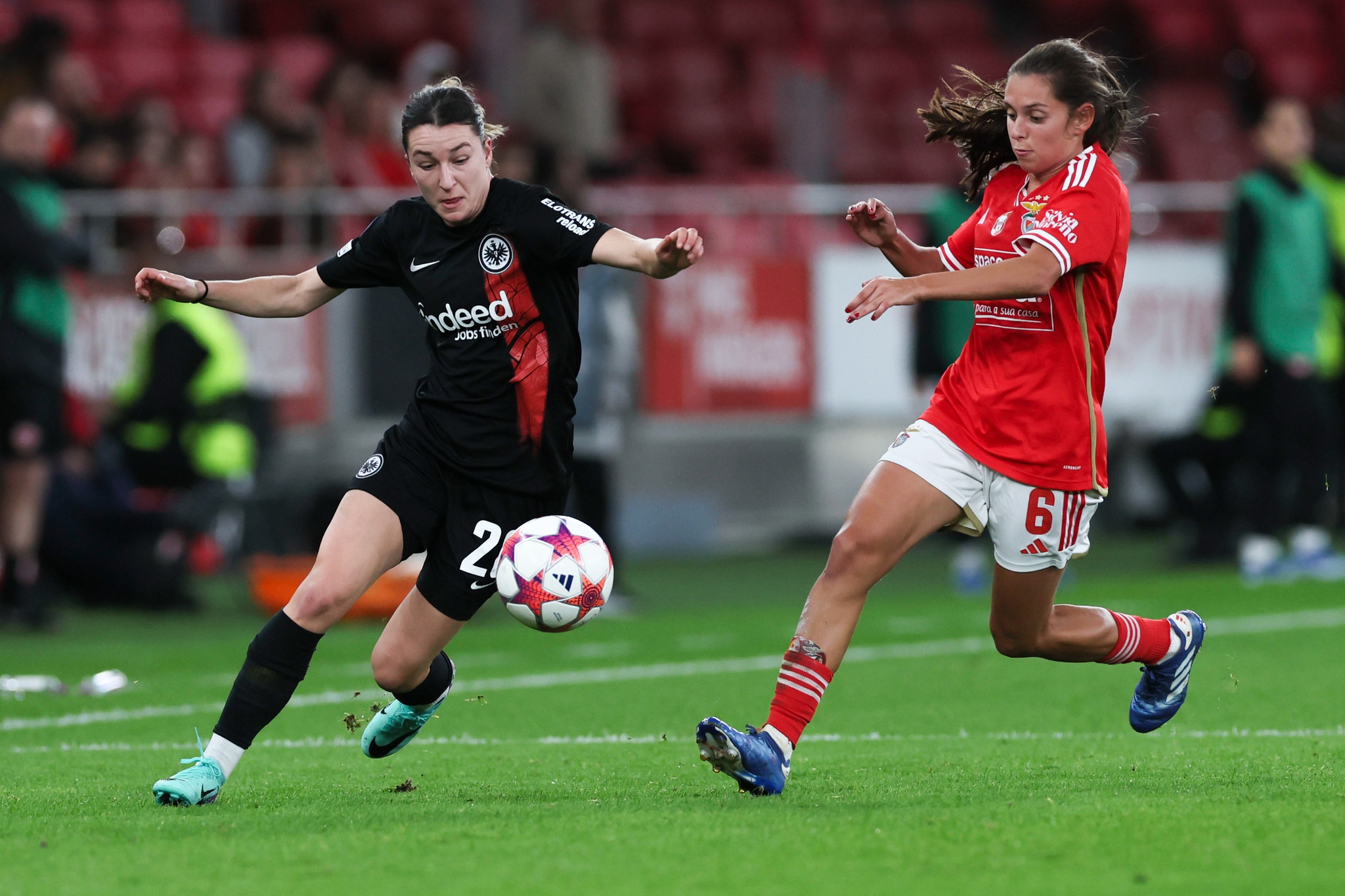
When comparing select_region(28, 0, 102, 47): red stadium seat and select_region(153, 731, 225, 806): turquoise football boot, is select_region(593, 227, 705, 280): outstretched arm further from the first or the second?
select_region(28, 0, 102, 47): red stadium seat

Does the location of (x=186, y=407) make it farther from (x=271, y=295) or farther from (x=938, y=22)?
(x=938, y=22)

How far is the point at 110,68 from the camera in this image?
16.1 m

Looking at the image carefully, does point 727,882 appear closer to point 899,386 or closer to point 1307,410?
point 1307,410

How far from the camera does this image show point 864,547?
5.74 m

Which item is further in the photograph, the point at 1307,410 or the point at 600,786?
the point at 1307,410

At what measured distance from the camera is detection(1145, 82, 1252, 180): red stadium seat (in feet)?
63.9

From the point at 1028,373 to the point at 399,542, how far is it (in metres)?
1.85

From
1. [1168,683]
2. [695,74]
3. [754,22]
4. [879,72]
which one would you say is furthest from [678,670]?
[879,72]

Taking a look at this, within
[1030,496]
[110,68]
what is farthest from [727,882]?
[110,68]

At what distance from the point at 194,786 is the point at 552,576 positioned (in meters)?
1.12

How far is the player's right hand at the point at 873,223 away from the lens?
6.02 meters

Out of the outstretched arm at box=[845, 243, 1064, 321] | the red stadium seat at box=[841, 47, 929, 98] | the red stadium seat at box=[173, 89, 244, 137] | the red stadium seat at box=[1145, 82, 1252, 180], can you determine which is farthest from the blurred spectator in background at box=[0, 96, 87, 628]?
the red stadium seat at box=[1145, 82, 1252, 180]

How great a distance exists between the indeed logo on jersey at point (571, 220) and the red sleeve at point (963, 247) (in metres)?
1.08

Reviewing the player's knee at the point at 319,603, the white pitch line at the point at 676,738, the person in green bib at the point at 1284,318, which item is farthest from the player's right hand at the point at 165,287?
the person in green bib at the point at 1284,318
